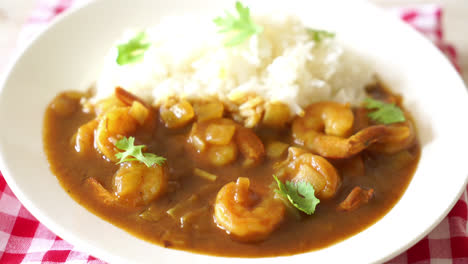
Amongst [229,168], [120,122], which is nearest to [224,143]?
[229,168]

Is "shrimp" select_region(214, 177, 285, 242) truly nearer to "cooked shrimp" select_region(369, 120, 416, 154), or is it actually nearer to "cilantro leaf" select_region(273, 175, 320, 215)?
"cilantro leaf" select_region(273, 175, 320, 215)

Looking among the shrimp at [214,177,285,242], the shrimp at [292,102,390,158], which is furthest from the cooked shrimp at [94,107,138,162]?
the shrimp at [292,102,390,158]

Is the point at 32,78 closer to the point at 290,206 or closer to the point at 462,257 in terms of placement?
the point at 290,206

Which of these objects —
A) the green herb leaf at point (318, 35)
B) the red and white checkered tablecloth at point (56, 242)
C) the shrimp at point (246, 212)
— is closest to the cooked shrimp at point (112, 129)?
the red and white checkered tablecloth at point (56, 242)

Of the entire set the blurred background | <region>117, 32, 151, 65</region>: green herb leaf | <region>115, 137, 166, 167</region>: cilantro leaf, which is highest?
<region>117, 32, 151, 65</region>: green herb leaf

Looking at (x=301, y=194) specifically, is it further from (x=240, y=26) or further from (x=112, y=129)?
(x=240, y=26)

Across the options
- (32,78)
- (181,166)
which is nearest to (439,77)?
(181,166)

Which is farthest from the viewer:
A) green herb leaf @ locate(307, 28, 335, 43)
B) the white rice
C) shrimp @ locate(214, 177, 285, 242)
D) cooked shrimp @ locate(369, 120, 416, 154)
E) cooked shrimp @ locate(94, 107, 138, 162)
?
green herb leaf @ locate(307, 28, 335, 43)
